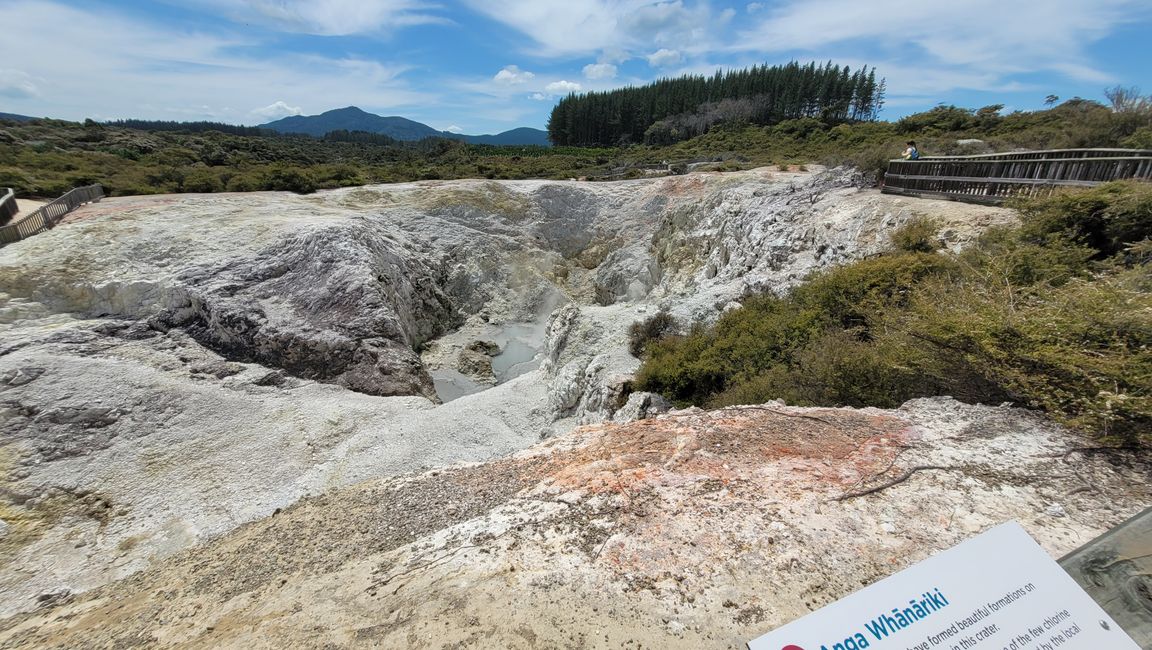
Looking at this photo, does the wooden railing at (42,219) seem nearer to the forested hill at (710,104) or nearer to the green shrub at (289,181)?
the green shrub at (289,181)

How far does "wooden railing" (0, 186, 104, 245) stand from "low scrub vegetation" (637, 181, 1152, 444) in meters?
25.9

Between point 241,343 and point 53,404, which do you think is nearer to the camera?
point 53,404

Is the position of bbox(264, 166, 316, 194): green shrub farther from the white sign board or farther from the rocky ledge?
the white sign board

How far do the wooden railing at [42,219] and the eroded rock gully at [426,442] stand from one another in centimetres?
81

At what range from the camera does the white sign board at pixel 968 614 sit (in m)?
2.37

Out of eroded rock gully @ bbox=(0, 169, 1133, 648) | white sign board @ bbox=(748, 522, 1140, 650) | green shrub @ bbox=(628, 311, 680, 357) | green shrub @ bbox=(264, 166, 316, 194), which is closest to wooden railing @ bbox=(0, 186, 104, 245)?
eroded rock gully @ bbox=(0, 169, 1133, 648)

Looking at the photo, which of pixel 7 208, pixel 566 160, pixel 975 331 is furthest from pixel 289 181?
pixel 975 331

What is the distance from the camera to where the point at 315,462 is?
12680 millimetres

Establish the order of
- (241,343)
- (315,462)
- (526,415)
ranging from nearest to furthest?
(315,462), (526,415), (241,343)

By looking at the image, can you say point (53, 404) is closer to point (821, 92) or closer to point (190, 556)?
point (190, 556)

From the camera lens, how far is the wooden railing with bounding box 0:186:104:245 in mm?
18359

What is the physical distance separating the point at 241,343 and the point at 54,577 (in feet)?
31.6

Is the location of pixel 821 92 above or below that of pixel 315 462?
above

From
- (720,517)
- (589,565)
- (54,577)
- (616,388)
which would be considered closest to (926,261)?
(616,388)
